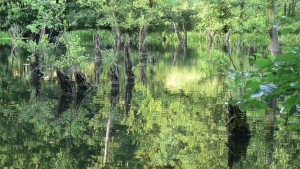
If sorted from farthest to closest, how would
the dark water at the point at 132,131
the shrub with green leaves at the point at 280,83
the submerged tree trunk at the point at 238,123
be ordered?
the submerged tree trunk at the point at 238,123, the dark water at the point at 132,131, the shrub with green leaves at the point at 280,83

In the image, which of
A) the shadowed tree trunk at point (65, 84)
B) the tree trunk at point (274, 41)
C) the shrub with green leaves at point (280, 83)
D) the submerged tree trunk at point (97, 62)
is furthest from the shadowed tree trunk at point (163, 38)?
the shrub with green leaves at point (280, 83)

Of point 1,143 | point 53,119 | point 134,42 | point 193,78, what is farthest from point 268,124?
point 134,42

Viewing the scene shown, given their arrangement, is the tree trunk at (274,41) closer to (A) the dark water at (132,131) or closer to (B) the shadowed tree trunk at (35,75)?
(A) the dark water at (132,131)

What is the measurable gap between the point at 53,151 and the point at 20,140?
1221 millimetres

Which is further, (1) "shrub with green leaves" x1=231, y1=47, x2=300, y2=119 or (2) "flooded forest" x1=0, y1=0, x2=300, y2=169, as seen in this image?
(2) "flooded forest" x1=0, y1=0, x2=300, y2=169

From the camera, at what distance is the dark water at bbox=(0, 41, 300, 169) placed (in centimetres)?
884

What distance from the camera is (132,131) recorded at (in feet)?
36.9

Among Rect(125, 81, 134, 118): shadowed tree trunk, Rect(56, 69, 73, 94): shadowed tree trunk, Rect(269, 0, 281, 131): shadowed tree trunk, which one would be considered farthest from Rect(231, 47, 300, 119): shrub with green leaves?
Rect(56, 69, 73, 94): shadowed tree trunk

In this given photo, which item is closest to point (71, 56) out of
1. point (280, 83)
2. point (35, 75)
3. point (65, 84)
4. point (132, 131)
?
point (65, 84)

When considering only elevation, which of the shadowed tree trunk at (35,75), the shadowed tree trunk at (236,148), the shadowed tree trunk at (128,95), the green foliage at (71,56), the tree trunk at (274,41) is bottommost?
the shadowed tree trunk at (128,95)

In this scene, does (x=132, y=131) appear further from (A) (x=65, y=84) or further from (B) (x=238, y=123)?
(A) (x=65, y=84)

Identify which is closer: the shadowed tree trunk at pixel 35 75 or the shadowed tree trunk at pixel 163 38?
the shadowed tree trunk at pixel 35 75

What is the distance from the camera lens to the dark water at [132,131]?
8.84 metres

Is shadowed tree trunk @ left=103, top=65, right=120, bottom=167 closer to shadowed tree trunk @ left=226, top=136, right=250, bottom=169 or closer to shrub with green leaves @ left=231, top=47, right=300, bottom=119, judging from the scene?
shadowed tree trunk @ left=226, top=136, right=250, bottom=169
